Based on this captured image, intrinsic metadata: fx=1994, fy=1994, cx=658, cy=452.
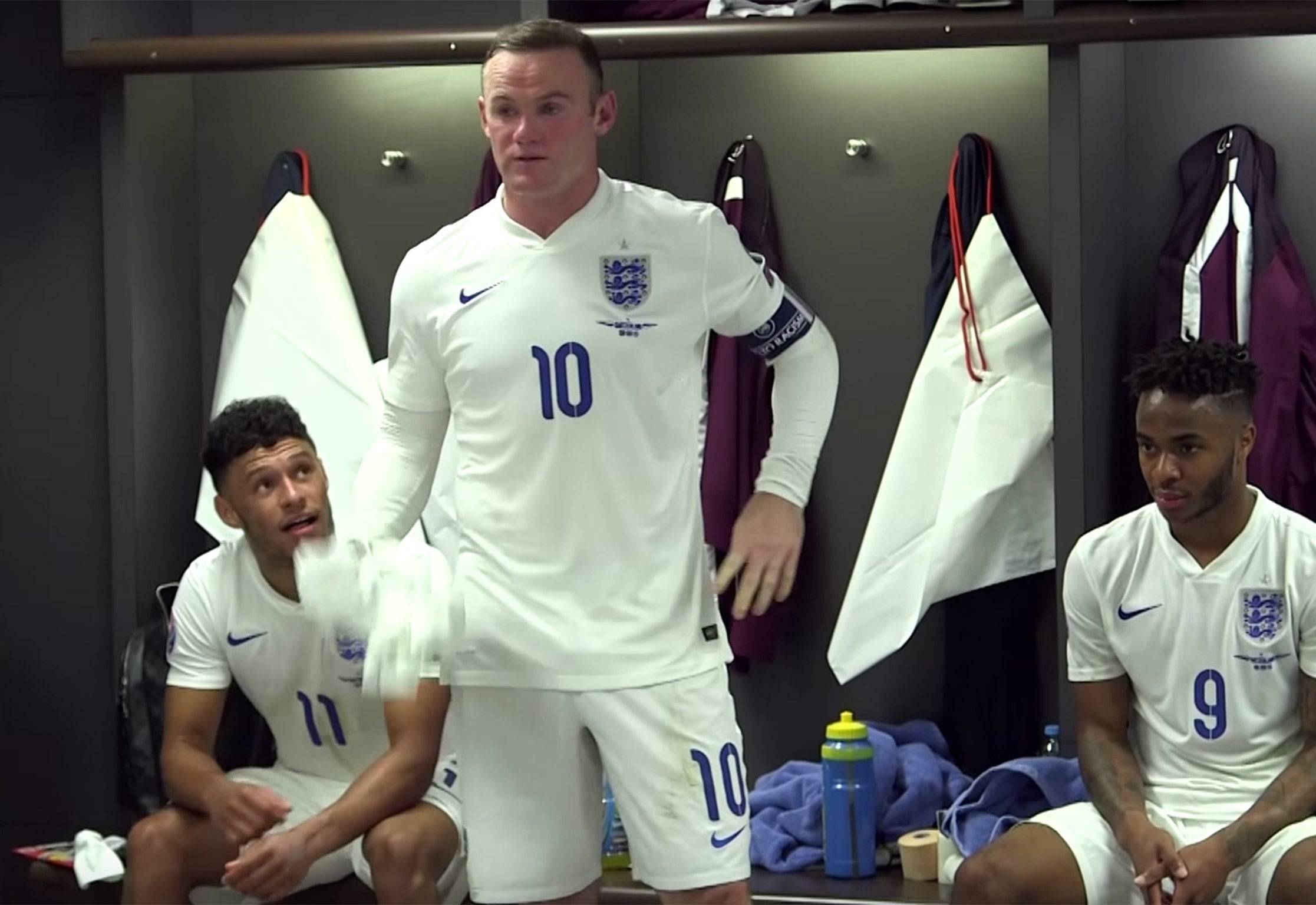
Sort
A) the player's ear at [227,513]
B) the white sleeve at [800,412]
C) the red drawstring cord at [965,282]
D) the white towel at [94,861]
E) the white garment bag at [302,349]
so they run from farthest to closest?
the white garment bag at [302,349], the red drawstring cord at [965,282], the white towel at [94,861], the player's ear at [227,513], the white sleeve at [800,412]

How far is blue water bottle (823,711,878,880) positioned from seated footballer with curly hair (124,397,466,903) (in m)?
0.70

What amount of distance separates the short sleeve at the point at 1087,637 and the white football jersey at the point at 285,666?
3.48ft

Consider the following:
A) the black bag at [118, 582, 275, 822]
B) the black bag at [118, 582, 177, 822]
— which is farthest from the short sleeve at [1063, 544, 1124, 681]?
the black bag at [118, 582, 177, 822]

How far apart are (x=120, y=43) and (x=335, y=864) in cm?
166

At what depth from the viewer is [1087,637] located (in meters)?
3.13

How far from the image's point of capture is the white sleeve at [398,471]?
2.59m

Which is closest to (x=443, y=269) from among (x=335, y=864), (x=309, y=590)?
(x=309, y=590)

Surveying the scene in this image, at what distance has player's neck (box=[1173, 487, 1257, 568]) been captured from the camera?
305 cm

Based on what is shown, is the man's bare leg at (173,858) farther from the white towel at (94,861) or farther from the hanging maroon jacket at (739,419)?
the hanging maroon jacket at (739,419)

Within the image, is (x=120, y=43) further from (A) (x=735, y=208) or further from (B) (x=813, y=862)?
(B) (x=813, y=862)

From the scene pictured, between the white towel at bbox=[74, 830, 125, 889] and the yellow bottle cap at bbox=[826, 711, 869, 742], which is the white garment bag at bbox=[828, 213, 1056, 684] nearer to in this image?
the yellow bottle cap at bbox=[826, 711, 869, 742]

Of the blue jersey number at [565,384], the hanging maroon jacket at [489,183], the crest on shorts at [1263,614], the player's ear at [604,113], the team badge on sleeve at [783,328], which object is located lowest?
the crest on shorts at [1263,614]

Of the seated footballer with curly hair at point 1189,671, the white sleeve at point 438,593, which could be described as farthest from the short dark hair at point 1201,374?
the white sleeve at point 438,593

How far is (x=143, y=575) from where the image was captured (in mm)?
Answer: 3922
